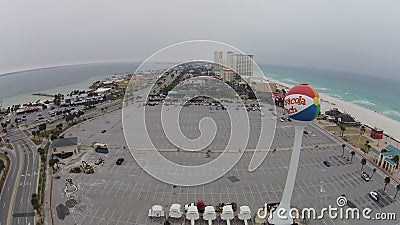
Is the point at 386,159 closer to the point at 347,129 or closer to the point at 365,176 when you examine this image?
the point at 365,176

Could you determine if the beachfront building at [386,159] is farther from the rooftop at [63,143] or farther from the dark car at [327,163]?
the rooftop at [63,143]

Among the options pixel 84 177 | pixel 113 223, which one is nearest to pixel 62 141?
pixel 84 177

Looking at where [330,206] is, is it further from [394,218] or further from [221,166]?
[221,166]

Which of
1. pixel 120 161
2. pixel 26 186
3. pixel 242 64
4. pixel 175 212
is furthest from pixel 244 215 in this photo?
pixel 242 64

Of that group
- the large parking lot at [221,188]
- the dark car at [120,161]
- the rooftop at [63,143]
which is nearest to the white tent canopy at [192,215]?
the large parking lot at [221,188]

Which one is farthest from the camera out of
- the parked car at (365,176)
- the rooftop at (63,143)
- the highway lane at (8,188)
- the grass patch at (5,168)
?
the rooftop at (63,143)

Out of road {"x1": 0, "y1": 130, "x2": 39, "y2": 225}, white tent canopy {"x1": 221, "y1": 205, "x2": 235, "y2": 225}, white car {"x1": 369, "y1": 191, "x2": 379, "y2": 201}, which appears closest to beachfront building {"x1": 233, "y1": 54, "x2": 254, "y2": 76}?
road {"x1": 0, "y1": 130, "x2": 39, "y2": 225}
